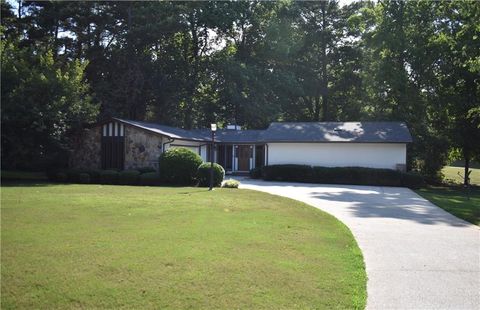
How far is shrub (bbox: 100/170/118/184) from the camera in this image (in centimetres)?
2289

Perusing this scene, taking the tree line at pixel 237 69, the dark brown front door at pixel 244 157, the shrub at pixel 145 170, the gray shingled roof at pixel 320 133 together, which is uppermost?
the tree line at pixel 237 69

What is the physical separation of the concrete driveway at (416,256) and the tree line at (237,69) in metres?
17.0

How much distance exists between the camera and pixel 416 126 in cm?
3278

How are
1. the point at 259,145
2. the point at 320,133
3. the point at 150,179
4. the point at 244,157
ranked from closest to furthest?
the point at 150,179, the point at 320,133, the point at 259,145, the point at 244,157

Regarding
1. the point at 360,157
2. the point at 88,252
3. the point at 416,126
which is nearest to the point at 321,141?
the point at 360,157

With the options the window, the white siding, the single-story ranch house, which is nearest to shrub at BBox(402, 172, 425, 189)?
the single-story ranch house

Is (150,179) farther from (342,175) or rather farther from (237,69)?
(237,69)

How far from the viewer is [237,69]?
38438 mm

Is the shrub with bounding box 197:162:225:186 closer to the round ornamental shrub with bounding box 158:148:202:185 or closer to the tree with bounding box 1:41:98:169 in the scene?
the round ornamental shrub with bounding box 158:148:202:185

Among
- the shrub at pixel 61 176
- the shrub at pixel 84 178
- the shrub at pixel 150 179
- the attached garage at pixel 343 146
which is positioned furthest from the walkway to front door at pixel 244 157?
the shrub at pixel 61 176

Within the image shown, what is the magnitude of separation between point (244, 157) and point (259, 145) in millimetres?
1597

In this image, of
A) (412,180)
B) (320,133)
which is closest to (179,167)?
(320,133)

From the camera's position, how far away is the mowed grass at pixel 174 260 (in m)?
4.88

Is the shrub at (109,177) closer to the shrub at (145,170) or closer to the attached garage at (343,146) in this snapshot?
the shrub at (145,170)
